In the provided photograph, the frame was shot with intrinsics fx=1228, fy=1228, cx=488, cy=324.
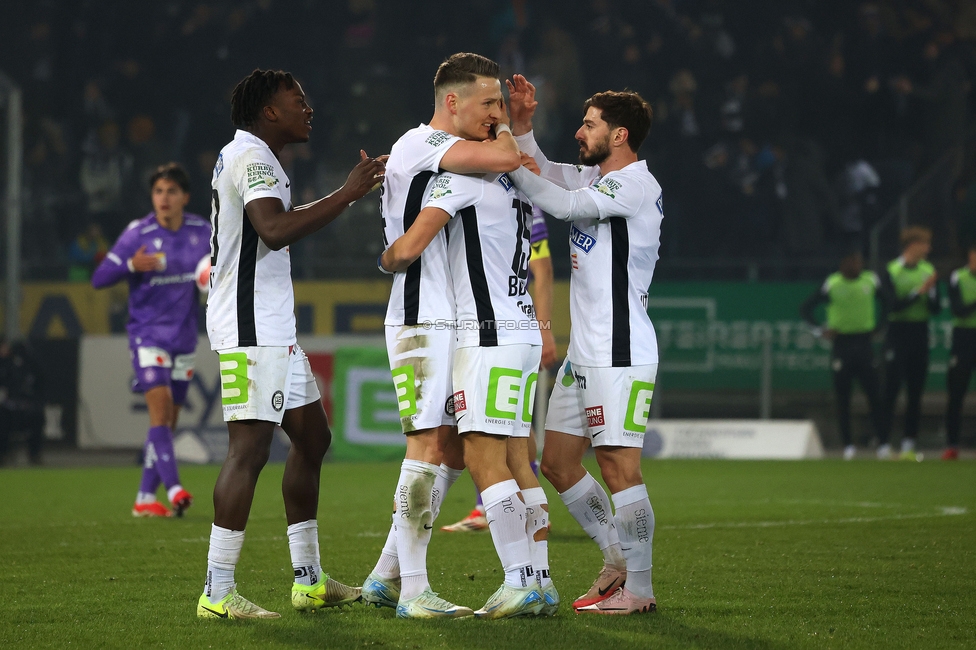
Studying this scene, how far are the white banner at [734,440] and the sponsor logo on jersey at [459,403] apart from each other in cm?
990

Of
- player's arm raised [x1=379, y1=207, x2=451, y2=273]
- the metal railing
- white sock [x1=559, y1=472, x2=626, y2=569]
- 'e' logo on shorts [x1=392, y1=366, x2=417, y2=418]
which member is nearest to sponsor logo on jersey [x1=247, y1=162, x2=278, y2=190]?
player's arm raised [x1=379, y1=207, x2=451, y2=273]

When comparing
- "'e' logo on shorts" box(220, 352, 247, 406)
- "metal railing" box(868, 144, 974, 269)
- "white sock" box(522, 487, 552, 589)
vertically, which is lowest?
"white sock" box(522, 487, 552, 589)

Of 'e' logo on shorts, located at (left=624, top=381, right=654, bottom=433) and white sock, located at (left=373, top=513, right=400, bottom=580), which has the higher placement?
'e' logo on shorts, located at (left=624, top=381, right=654, bottom=433)

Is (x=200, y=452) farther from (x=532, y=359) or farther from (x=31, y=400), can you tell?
(x=532, y=359)

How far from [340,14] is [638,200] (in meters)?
16.3

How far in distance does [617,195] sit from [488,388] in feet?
3.02

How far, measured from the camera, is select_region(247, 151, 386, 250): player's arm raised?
14.6ft

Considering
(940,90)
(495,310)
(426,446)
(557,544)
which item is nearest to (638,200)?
(495,310)

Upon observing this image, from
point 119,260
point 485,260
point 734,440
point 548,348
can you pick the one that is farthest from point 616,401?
point 734,440

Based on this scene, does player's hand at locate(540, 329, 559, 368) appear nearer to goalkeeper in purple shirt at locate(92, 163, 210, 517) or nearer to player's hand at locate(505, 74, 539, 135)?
player's hand at locate(505, 74, 539, 135)

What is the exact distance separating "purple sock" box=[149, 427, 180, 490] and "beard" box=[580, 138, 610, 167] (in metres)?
4.42

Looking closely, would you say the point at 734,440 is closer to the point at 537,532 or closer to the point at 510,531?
the point at 537,532

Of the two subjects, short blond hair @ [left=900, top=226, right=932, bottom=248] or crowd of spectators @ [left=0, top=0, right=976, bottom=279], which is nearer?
short blond hair @ [left=900, top=226, right=932, bottom=248]

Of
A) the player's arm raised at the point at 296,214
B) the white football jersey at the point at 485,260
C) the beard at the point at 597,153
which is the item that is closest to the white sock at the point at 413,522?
the white football jersey at the point at 485,260
